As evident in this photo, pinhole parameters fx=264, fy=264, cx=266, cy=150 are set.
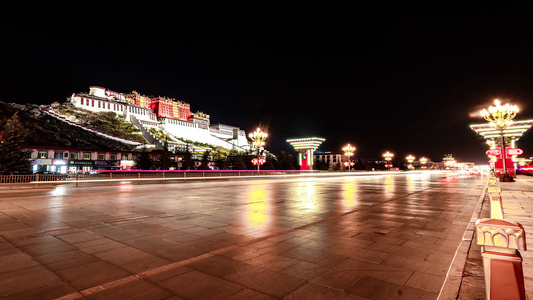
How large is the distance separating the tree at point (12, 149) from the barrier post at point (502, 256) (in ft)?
124

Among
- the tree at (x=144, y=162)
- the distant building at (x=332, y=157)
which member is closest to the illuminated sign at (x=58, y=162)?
the tree at (x=144, y=162)

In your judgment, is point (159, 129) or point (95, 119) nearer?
point (95, 119)

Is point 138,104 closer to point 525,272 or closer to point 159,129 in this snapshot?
point 159,129

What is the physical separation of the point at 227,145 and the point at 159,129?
34.0 metres

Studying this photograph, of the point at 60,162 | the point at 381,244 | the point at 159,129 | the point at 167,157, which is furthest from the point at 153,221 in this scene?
the point at 159,129

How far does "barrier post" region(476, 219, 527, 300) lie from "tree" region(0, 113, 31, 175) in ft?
124

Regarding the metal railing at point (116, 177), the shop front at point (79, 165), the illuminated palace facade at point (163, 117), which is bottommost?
the metal railing at point (116, 177)

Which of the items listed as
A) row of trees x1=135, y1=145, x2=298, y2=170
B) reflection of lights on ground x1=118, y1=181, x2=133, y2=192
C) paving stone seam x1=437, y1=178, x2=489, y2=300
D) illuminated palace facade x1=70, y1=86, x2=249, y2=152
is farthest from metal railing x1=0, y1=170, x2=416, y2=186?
illuminated palace facade x1=70, y1=86, x2=249, y2=152

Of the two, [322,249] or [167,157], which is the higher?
[167,157]

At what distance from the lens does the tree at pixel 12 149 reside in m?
27.5

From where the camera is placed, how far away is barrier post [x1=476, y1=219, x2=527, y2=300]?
2084 mm

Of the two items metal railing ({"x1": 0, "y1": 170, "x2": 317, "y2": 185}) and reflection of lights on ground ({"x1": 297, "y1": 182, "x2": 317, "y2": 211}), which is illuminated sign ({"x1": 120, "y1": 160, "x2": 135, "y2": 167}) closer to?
metal railing ({"x1": 0, "y1": 170, "x2": 317, "y2": 185})

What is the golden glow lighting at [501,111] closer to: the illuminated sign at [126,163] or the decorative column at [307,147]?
the decorative column at [307,147]

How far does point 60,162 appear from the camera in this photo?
52562mm
